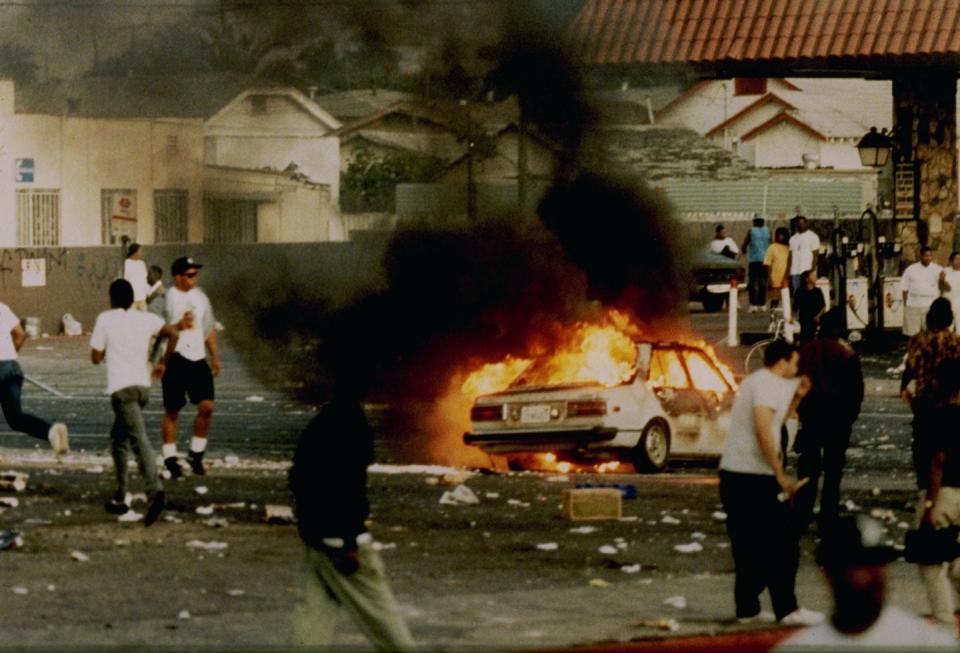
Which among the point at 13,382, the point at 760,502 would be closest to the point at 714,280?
the point at 13,382

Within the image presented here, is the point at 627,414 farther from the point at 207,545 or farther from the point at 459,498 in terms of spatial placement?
the point at 207,545

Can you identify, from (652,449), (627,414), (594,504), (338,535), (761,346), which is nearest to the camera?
(338,535)

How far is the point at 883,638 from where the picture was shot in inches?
207

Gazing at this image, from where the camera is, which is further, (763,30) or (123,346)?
A: (763,30)

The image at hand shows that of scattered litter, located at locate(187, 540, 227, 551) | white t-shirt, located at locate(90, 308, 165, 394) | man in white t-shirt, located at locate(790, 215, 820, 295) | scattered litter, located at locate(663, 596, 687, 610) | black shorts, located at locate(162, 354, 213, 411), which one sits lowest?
scattered litter, located at locate(663, 596, 687, 610)


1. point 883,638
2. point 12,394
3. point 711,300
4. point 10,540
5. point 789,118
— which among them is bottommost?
point 10,540

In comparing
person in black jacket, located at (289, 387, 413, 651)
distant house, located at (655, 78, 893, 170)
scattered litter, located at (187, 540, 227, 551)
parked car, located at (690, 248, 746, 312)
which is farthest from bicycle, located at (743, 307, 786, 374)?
distant house, located at (655, 78, 893, 170)

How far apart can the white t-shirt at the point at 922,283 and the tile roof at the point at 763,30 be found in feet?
10.5

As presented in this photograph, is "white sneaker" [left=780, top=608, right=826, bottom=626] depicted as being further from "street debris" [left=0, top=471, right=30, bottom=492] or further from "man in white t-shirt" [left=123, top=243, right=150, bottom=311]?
"man in white t-shirt" [left=123, top=243, right=150, bottom=311]

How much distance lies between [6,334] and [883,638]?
38.4 ft

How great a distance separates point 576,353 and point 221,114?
20.0 feet

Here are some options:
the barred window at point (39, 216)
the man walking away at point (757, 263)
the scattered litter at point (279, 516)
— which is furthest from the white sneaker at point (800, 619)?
the barred window at point (39, 216)

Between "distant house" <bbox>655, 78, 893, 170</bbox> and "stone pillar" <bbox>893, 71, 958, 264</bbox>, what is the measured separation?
5322cm

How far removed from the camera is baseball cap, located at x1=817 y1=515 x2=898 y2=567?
5496 millimetres
